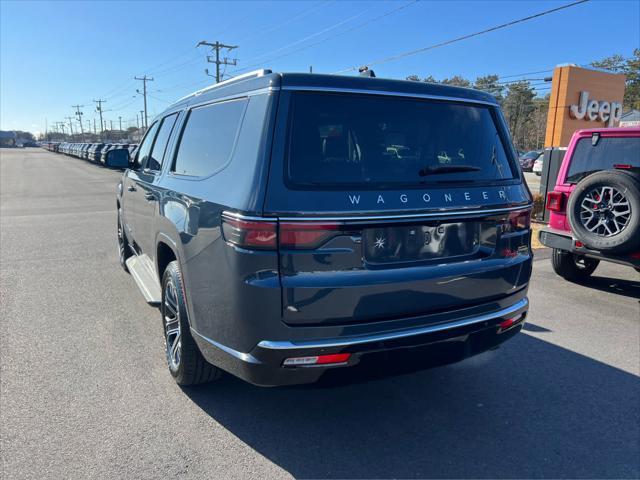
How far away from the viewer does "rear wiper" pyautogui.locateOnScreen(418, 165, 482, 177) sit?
2.63 m

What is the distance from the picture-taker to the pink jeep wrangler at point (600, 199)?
4930 millimetres

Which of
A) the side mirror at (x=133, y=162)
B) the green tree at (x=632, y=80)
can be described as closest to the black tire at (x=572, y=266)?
the side mirror at (x=133, y=162)

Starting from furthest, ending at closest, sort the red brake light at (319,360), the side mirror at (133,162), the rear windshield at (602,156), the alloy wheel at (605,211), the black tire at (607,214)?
the rear windshield at (602,156) → the side mirror at (133,162) → the alloy wheel at (605,211) → the black tire at (607,214) → the red brake light at (319,360)

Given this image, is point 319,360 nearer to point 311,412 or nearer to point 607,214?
point 311,412

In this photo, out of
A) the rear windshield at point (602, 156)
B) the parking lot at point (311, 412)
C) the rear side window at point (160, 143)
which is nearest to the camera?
the parking lot at point (311, 412)

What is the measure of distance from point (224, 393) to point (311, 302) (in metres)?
1.51

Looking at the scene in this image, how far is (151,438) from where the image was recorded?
283cm

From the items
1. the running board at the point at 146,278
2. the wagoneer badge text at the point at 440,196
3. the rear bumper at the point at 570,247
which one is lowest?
the running board at the point at 146,278

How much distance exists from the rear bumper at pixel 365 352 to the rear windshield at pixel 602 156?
12.6ft

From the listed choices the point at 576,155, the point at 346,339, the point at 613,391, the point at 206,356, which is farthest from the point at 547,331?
the point at 206,356

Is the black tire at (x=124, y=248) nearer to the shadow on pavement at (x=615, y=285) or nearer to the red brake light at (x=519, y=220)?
the red brake light at (x=519, y=220)

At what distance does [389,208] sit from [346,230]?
10.3 inches

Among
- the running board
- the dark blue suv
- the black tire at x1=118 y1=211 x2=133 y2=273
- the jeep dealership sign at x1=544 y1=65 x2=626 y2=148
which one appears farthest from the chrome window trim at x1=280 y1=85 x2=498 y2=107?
the jeep dealership sign at x1=544 y1=65 x2=626 y2=148

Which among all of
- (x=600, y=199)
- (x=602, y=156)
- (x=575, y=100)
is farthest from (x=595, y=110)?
(x=600, y=199)
